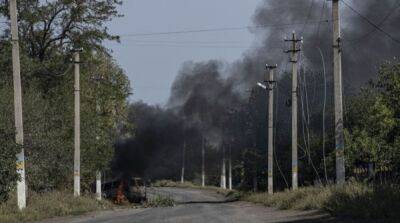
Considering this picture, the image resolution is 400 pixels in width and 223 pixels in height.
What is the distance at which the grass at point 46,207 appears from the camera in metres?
27.7

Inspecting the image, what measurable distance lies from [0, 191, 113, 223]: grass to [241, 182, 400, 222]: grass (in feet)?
33.1

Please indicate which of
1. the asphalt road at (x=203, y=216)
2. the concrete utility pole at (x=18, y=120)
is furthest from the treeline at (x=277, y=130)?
the concrete utility pole at (x=18, y=120)

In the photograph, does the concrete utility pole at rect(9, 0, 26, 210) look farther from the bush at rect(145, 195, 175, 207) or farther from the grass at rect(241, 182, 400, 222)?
the bush at rect(145, 195, 175, 207)

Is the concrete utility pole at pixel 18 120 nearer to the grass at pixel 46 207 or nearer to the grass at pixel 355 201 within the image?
the grass at pixel 46 207

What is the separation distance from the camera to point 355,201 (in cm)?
2270

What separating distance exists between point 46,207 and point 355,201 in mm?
14505

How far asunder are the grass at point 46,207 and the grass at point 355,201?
10.1 metres

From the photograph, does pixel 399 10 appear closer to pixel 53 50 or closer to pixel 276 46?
pixel 276 46

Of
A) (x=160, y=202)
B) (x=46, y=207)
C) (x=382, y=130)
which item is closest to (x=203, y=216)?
(x=46, y=207)

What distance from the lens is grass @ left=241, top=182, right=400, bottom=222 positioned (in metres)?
20.0

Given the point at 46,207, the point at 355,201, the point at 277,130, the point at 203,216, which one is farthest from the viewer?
the point at 277,130

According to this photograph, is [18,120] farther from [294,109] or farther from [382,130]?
[294,109]

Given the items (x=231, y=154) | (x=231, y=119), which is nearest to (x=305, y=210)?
(x=231, y=119)

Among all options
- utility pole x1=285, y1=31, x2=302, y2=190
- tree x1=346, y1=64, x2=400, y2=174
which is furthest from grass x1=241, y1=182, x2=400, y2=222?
utility pole x1=285, y1=31, x2=302, y2=190
